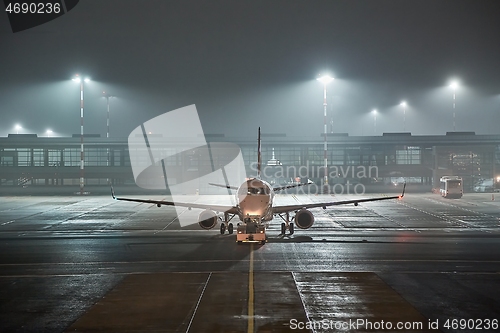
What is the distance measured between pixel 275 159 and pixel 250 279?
93095mm

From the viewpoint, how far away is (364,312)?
1750 cm

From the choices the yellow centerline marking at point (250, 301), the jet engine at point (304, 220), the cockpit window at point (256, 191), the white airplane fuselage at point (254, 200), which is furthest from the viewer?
the jet engine at point (304, 220)

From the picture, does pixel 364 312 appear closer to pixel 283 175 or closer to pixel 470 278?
pixel 470 278

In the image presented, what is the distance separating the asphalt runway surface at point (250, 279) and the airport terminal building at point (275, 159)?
224 feet

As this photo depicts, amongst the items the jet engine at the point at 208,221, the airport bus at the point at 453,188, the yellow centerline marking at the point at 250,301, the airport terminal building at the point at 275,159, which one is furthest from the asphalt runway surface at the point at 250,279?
the airport terminal building at the point at 275,159

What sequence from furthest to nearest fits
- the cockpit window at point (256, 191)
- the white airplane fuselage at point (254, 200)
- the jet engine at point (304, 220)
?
the jet engine at point (304, 220), the cockpit window at point (256, 191), the white airplane fuselage at point (254, 200)

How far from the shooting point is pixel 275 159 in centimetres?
11525

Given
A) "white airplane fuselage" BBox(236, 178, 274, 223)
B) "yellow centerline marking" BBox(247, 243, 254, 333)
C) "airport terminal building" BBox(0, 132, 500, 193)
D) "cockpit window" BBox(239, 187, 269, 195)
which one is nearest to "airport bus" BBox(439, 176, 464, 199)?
"airport terminal building" BBox(0, 132, 500, 193)

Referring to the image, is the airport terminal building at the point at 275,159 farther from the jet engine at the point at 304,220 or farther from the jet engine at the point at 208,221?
the jet engine at the point at 304,220

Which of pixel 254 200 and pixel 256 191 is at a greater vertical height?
pixel 256 191

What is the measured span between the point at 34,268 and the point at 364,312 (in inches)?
715

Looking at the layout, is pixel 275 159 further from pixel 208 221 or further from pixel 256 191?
pixel 256 191

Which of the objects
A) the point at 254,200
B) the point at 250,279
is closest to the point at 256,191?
the point at 254,200

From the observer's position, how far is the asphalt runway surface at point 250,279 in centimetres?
1670
